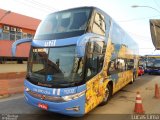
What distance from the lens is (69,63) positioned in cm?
715

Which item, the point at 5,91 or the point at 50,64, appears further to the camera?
the point at 5,91

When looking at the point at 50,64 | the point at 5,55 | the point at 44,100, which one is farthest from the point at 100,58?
the point at 5,55

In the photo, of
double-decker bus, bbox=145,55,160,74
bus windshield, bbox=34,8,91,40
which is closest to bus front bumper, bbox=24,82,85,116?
bus windshield, bbox=34,8,91,40

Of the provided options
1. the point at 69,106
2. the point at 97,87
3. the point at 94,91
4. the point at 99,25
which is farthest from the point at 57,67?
the point at 99,25

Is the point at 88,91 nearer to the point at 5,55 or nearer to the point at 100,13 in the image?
the point at 100,13

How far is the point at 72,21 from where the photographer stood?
797 centimetres

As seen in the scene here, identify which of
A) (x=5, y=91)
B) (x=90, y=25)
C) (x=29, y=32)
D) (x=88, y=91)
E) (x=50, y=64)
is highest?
(x=29, y=32)

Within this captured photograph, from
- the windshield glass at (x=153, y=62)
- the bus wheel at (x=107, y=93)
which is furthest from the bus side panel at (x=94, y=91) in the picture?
the windshield glass at (x=153, y=62)

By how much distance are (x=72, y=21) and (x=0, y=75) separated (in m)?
15.4

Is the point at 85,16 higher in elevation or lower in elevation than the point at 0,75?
higher

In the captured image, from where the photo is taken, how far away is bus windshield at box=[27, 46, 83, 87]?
7.06 meters

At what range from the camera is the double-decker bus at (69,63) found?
7027 millimetres

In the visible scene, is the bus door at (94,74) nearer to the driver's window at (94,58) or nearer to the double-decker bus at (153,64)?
the driver's window at (94,58)

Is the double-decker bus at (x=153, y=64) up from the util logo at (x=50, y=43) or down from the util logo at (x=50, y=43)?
down
